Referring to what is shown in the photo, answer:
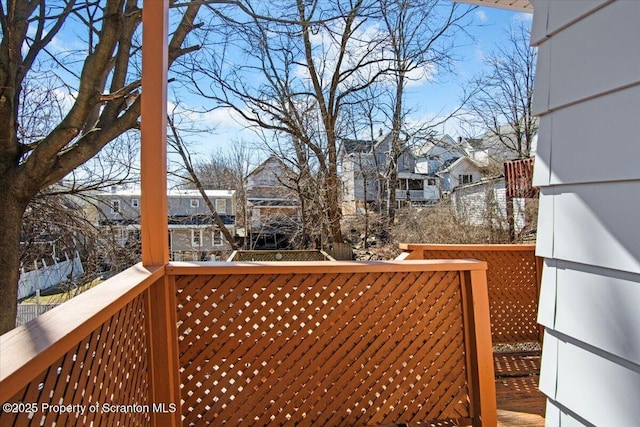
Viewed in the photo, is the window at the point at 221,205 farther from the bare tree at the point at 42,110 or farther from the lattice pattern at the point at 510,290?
the lattice pattern at the point at 510,290

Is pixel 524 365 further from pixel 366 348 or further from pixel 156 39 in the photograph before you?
pixel 156 39

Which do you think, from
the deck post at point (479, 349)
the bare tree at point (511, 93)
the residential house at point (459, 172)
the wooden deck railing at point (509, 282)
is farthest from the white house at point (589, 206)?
the residential house at point (459, 172)

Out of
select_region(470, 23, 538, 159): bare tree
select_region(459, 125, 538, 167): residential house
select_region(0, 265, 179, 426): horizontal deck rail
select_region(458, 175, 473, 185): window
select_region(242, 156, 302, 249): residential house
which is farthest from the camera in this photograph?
select_region(242, 156, 302, 249): residential house

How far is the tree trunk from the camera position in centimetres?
302

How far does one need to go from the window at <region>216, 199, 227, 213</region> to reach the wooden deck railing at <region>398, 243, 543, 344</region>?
267 inches

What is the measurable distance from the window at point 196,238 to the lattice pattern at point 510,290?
6.31m

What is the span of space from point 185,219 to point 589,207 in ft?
27.1

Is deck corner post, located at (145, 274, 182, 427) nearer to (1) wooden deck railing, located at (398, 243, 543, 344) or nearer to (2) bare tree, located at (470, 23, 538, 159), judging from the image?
(1) wooden deck railing, located at (398, 243, 543, 344)

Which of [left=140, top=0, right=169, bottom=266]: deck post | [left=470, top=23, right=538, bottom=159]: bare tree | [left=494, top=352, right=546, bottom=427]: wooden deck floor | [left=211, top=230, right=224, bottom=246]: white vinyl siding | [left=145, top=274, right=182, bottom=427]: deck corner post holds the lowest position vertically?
[left=494, top=352, right=546, bottom=427]: wooden deck floor

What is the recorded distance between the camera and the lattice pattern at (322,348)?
1.67 meters

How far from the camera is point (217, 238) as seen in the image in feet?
29.5

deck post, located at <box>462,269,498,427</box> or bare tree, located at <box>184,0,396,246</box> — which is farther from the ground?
bare tree, located at <box>184,0,396,246</box>

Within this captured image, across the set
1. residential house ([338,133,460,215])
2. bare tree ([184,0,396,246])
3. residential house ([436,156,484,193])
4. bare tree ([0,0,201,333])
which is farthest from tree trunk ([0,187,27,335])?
residential house ([436,156,484,193])

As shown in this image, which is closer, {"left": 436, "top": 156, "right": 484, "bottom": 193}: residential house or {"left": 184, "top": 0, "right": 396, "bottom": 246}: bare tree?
{"left": 184, "top": 0, "right": 396, "bottom": 246}: bare tree
